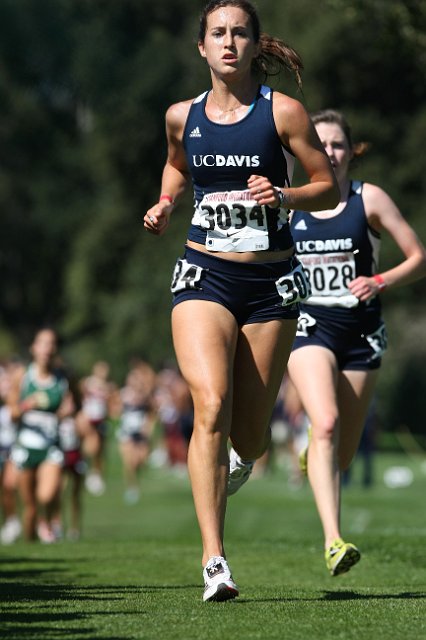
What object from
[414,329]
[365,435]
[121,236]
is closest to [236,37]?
[365,435]

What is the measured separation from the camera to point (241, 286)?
6715 millimetres

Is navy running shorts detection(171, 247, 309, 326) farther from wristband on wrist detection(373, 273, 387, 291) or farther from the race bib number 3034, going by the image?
wristband on wrist detection(373, 273, 387, 291)

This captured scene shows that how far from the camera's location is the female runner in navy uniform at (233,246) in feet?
21.4

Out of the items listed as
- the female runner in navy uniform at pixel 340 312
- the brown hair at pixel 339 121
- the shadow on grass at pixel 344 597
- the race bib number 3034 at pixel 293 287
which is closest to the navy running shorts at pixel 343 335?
the female runner in navy uniform at pixel 340 312

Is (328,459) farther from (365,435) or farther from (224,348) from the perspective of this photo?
(365,435)

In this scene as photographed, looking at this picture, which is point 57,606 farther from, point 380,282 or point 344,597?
point 380,282

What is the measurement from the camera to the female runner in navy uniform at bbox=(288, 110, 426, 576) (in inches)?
324

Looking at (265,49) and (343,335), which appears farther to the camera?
(343,335)

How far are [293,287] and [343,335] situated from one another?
171 cm

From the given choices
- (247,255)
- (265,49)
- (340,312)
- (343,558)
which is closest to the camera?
(247,255)

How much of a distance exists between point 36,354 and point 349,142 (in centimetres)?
651

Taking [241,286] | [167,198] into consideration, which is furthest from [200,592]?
[167,198]

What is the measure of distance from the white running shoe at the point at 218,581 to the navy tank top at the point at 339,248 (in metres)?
2.56

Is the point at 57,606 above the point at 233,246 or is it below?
below
